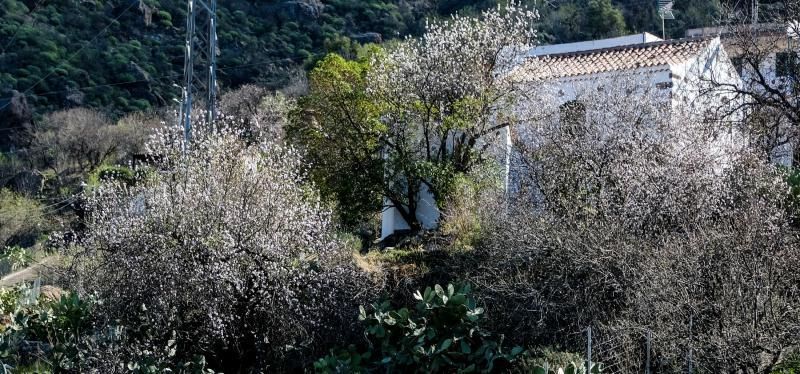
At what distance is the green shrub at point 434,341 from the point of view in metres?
13.3

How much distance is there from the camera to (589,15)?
46.9m

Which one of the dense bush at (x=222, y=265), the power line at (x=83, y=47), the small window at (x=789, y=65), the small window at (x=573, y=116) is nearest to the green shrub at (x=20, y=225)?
the power line at (x=83, y=47)

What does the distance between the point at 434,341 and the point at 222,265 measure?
319 centimetres

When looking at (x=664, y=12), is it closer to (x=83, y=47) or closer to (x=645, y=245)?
(x=645, y=245)

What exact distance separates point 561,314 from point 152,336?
5.81 metres

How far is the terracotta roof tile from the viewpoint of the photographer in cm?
2195

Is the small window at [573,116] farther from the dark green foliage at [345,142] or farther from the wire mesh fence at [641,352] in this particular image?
the wire mesh fence at [641,352]

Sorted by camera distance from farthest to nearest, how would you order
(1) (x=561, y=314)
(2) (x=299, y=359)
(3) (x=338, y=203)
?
(3) (x=338, y=203)
(2) (x=299, y=359)
(1) (x=561, y=314)

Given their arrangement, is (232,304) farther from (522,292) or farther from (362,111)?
(362,111)

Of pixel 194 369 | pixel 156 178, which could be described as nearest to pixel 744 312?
pixel 194 369

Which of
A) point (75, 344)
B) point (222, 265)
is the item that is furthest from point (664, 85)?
point (75, 344)

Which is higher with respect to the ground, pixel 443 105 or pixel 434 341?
pixel 443 105

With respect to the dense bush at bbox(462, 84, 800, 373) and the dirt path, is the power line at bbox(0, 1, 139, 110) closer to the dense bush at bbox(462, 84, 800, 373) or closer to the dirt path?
the dirt path

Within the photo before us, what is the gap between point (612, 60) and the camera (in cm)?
2333
